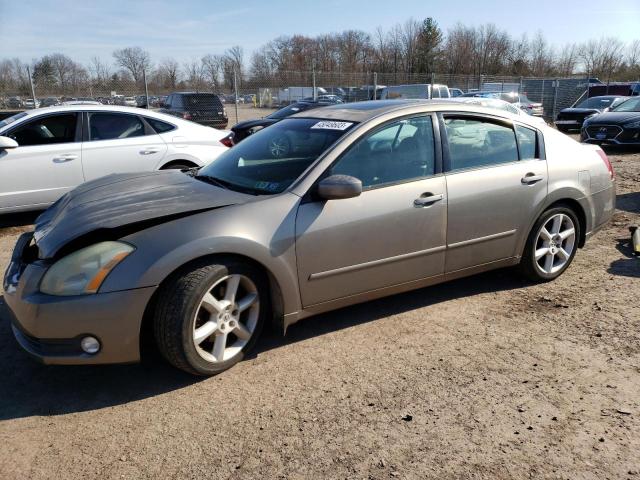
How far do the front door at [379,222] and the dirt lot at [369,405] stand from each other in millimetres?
446

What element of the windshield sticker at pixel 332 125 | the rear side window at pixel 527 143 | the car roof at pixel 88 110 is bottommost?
the rear side window at pixel 527 143

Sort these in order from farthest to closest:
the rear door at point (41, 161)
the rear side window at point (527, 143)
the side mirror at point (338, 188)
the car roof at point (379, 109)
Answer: the rear door at point (41, 161) → the rear side window at point (527, 143) → the car roof at point (379, 109) → the side mirror at point (338, 188)

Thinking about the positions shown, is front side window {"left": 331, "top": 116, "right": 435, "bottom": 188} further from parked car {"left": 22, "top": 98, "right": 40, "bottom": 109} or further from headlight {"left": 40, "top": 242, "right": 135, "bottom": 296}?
parked car {"left": 22, "top": 98, "right": 40, "bottom": 109}

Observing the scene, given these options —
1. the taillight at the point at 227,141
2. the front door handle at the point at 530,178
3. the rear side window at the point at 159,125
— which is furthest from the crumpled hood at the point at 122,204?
the taillight at the point at 227,141

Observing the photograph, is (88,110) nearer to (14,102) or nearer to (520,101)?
(14,102)

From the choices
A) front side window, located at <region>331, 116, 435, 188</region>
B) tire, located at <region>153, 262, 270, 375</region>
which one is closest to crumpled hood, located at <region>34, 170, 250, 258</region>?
tire, located at <region>153, 262, 270, 375</region>

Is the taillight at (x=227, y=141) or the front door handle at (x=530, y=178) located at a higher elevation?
the taillight at (x=227, y=141)

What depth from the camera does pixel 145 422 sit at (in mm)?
2781

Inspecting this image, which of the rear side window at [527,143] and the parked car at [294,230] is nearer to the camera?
the parked car at [294,230]

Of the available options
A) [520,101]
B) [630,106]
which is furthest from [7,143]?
[520,101]

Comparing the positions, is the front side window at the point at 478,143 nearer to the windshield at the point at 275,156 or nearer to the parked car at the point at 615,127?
the windshield at the point at 275,156

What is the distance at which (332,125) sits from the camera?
3.84 m

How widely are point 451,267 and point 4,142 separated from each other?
17.8 feet

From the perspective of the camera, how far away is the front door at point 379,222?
3.36 m
